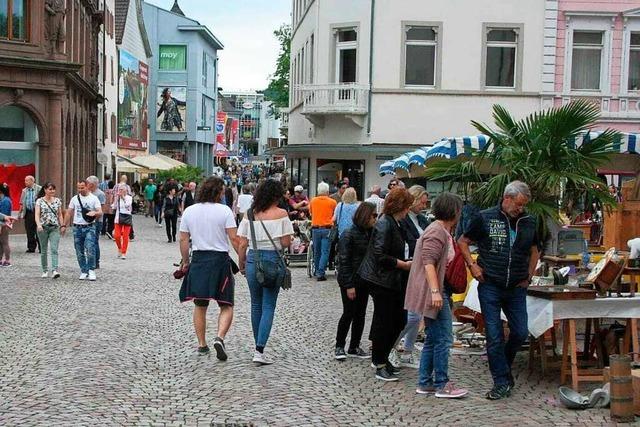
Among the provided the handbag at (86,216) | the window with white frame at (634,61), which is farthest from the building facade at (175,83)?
the handbag at (86,216)

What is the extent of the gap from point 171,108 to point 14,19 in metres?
45.8

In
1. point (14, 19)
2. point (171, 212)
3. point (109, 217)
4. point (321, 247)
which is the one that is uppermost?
point (14, 19)

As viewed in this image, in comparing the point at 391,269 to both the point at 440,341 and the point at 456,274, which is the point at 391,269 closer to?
the point at 456,274

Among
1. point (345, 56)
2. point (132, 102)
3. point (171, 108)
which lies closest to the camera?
point (345, 56)

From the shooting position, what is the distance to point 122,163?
182ft

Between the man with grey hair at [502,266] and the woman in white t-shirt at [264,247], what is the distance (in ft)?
6.73

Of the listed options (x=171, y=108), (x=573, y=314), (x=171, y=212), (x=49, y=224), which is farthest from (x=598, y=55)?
(x=171, y=108)

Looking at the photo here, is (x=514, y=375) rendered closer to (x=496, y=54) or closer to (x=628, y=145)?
(x=628, y=145)

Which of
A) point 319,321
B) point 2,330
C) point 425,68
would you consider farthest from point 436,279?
point 425,68

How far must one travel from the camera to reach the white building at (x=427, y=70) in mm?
29922

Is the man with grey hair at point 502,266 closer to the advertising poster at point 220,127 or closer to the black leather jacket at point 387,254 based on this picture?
the black leather jacket at point 387,254

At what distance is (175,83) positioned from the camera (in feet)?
255

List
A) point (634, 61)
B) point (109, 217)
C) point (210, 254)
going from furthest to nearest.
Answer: point (109, 217), point (634, 61), point (210, 254)

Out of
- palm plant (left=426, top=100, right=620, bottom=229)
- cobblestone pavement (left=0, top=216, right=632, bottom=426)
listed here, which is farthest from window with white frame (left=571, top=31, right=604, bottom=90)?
palm plant (left=426, top=100, right=620, bottom=229)
